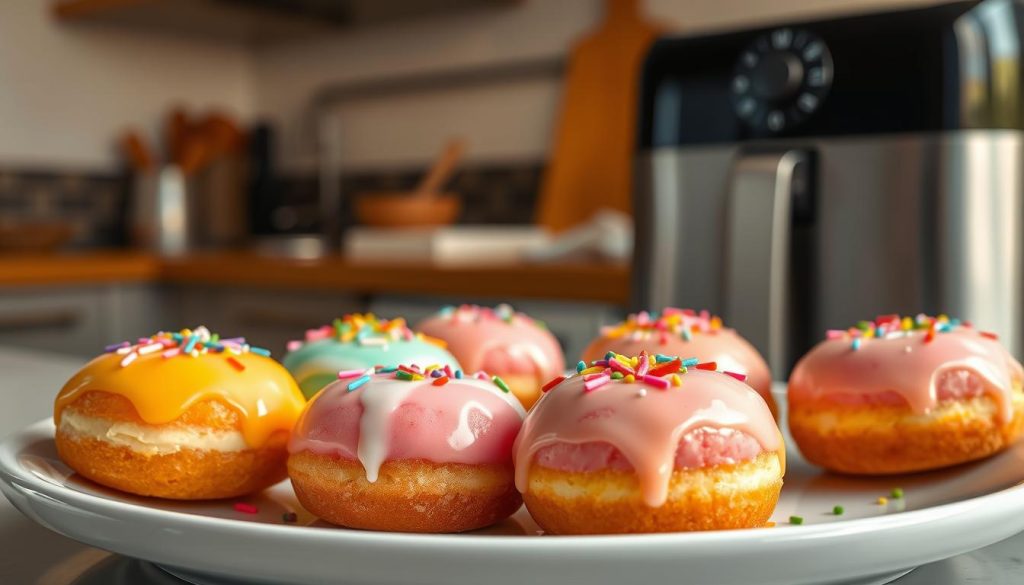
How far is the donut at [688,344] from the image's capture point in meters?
0.76

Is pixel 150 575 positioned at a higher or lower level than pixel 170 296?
higher

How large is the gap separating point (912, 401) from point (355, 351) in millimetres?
394

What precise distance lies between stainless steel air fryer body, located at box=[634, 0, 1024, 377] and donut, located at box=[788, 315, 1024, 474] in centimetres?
69


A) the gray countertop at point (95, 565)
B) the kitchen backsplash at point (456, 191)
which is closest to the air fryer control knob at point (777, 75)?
the gray countertop at point (95, 565)

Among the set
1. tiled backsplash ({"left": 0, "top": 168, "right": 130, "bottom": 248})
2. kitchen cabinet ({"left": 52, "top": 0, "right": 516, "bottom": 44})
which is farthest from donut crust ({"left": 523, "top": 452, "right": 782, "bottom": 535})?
tiled backsplash ({"left": 0, "top": 168, "right": 130, "bottom": 248})

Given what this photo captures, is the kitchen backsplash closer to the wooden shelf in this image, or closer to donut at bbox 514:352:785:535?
the wooden shelf

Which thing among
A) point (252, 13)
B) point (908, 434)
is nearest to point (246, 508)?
point (908, 434)

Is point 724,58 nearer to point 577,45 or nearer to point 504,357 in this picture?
point 504,357

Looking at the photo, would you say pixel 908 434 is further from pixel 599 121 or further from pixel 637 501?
pixel 599 121

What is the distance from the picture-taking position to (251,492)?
25.5 inches

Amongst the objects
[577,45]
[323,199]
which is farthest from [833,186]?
[323,199]

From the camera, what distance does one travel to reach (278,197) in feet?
11.8

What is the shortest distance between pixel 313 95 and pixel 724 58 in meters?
2.27

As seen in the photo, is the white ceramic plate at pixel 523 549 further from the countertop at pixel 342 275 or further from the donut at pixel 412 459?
the countertop at pixel 342 275
